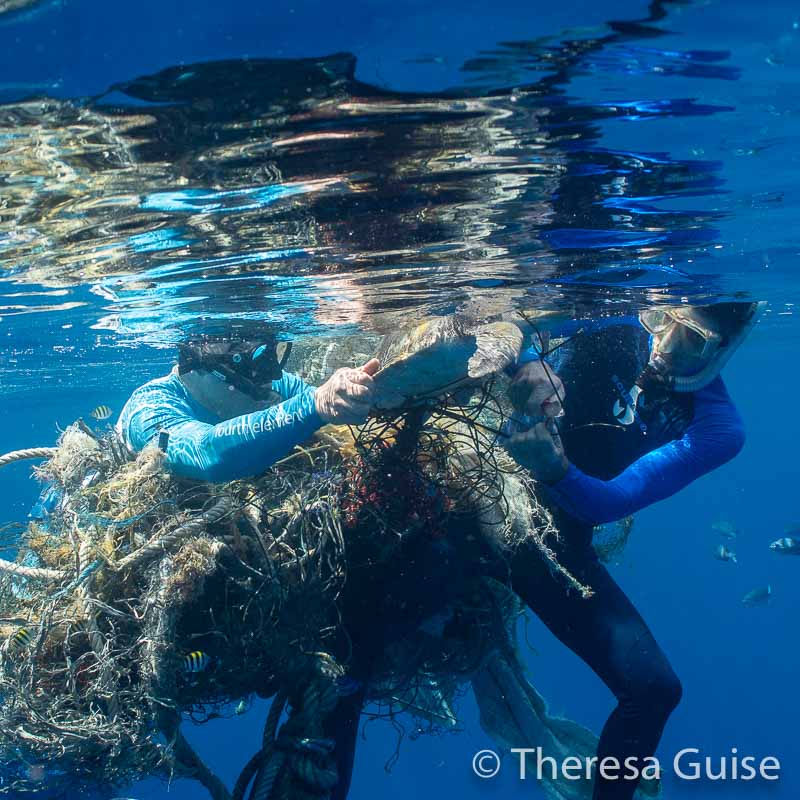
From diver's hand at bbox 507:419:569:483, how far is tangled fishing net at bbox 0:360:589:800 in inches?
9.3

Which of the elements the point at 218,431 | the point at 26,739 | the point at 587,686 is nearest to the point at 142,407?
the point at 218,431

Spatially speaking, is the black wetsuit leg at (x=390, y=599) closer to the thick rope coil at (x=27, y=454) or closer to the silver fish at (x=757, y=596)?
the thick rope coil at (x=27, y=454)

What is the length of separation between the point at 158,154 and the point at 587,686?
5692 centimetres

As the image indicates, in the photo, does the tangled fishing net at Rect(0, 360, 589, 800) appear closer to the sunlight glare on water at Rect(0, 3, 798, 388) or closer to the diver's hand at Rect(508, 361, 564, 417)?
the diver's hand at Rect(508, 361, 564, 417)

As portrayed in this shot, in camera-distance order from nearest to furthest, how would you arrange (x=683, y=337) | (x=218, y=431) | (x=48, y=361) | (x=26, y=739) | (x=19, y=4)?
(x=19, y=4) → (x=26, y=739) → (x=218, y=431) → (x=683, y=337) → (x=48, y=361)

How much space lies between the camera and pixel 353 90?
4406mm

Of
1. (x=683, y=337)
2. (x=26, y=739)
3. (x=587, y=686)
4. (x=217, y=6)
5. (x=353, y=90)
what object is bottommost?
(x=587, y=686)

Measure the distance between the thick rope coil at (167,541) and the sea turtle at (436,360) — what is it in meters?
1.57

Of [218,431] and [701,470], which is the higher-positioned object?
[218,431]


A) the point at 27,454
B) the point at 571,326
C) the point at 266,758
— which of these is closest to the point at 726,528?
the point at 571,326

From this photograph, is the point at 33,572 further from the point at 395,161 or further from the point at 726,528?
the point at 726,528

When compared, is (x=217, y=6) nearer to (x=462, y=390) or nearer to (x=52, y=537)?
(x=462, y=390)

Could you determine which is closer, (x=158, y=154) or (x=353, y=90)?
(x=353, y=90)

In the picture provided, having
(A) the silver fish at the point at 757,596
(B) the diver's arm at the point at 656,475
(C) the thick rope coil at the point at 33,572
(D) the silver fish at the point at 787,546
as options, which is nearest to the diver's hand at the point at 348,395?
(B) the diver's arm at the point at 656,475
